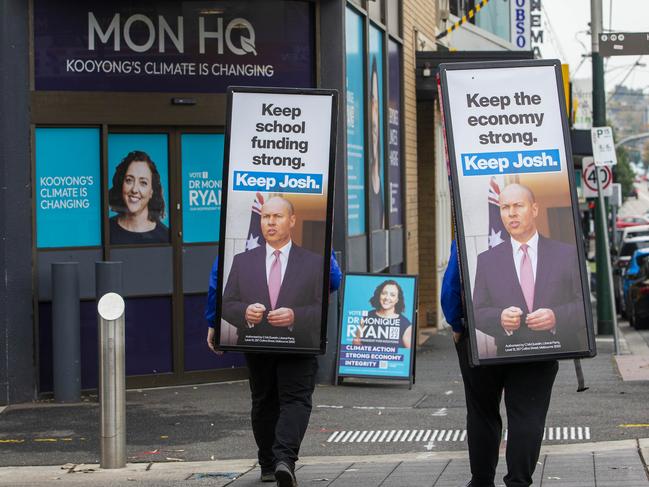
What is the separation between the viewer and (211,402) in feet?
35.6

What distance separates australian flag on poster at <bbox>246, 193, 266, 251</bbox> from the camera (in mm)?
7219

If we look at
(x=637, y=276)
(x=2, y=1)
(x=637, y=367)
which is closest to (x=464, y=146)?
(x=2, y=1)

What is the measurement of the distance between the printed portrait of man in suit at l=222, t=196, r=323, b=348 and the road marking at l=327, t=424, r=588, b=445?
200cm

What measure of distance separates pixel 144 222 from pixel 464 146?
5.96 meters

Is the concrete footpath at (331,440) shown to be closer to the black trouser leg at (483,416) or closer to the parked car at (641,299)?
the black trouser leg at (483,416)

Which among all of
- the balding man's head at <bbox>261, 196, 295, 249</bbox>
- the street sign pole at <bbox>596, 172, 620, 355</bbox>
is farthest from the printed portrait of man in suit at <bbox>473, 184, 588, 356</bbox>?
the street sign pole at <bbox>596, 172, 620, 355</bbox>

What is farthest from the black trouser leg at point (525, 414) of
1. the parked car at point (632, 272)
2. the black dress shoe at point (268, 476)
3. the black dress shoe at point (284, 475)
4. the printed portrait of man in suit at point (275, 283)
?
the parked car at point (632, 272)

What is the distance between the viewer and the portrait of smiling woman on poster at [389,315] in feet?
39.4

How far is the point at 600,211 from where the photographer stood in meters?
18.7

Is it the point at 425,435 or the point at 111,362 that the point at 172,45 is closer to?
the point at 425,435

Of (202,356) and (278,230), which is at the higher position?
(278,230)

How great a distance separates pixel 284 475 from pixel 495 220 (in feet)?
5.91

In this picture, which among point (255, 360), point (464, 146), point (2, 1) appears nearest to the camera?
point (464, 146)

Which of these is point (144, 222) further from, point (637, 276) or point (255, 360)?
point (637, 276)
